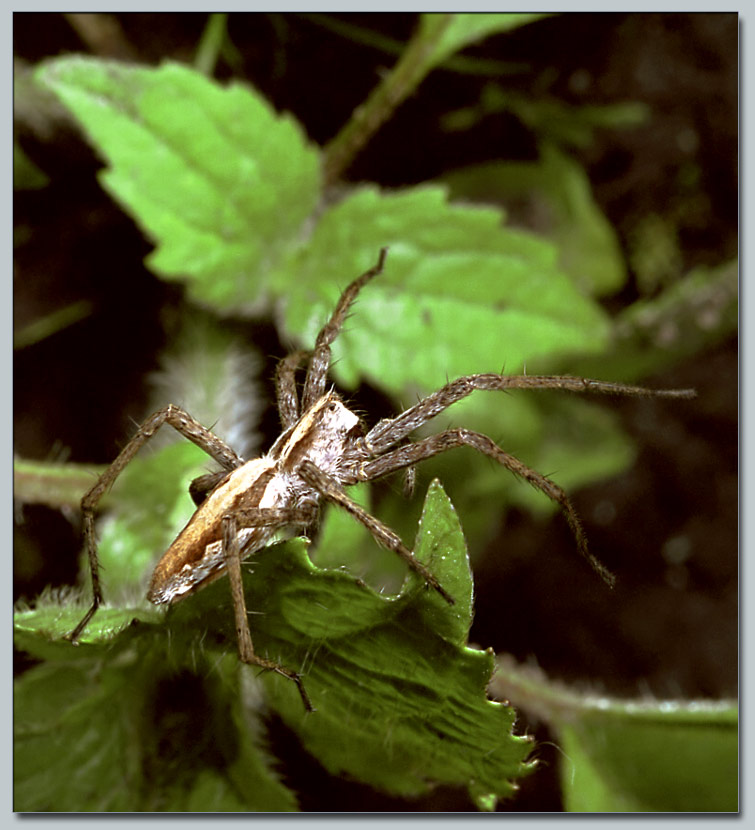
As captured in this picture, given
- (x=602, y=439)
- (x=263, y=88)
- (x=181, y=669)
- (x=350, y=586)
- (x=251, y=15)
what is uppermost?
(x=251, y=15)

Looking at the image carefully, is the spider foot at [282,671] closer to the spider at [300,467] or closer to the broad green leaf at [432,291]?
the spider at [300,467]

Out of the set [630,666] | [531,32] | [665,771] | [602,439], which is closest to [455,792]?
[665,771]

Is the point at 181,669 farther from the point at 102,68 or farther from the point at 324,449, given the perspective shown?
the point at 102,68

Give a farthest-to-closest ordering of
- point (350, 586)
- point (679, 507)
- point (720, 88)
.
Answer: point (679, 507) < point (720, 88) < point (350, 586)

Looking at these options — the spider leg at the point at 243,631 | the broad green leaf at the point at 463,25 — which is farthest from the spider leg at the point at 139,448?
the broad green leaf at the point at 463,25

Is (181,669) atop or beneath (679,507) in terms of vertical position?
atop

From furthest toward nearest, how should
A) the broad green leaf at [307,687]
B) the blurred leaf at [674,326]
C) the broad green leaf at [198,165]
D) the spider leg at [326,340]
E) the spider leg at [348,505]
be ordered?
the blurred leaf at [674,326] → the spider leg at [326,340] → the broad green leaf at [198,165] → the spider leg at [348,505] → the broad green leaf at [307,687]
